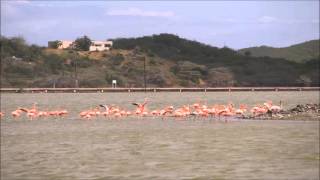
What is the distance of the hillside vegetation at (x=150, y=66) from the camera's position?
94.7 m

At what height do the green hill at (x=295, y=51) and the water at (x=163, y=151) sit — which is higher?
the green hill at (x=295, y=51)

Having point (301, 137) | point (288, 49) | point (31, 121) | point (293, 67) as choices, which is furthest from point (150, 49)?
point (301, 137)

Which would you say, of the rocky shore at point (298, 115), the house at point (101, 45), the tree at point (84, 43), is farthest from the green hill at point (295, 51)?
the rocky shore at point (298, 115)

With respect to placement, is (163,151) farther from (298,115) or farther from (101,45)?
(101,45)

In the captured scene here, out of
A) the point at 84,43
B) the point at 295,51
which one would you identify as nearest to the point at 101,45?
the point at 84,43

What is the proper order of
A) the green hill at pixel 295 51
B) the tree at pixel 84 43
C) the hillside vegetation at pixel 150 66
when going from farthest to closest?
1. the green hill at pixel 295 51
2. the hillside vegetation at pixel 150 66
3. the tree at pixel 84 43

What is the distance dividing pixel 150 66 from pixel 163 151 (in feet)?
313

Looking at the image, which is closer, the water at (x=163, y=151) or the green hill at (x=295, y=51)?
the water at (x=163, y=151)

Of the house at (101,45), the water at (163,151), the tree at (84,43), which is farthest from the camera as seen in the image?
the house at (101,45)

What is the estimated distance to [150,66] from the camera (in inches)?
4407

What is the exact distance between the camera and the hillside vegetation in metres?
94.7

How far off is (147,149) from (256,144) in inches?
117

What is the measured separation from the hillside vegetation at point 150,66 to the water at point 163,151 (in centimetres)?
6724

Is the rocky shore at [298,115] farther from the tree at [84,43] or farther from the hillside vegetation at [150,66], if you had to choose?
the hillside vegetation at [150,66]
